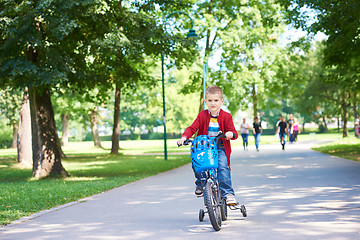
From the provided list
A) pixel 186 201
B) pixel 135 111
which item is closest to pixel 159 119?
pixel 135 111

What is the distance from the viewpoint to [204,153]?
6.04 m

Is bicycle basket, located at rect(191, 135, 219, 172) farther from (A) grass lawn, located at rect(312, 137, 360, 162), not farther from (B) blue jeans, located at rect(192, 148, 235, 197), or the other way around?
(A) grass lawn, located at rect(312, 137, 360, 162)

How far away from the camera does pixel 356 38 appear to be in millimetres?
17156

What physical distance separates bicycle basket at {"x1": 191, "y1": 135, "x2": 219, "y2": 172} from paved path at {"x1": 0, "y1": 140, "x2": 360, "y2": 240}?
32.3 inches

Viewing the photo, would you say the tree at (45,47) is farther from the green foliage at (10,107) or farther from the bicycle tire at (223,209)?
the green foliage at (10,107)

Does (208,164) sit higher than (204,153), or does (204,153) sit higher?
(204,153)

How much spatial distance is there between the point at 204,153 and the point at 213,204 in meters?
0.64

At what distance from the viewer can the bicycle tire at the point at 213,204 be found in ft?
19.6

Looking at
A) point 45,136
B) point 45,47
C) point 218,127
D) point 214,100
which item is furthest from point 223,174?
point 45,136

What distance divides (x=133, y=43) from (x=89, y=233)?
30.5 feet

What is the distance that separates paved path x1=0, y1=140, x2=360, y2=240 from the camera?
6047 mm

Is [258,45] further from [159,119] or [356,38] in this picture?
[159,119]

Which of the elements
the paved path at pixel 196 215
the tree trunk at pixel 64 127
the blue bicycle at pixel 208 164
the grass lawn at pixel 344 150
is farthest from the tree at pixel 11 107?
the blue bicycle at pixel 208 164

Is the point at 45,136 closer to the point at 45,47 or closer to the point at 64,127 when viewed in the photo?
the point at 45,47
